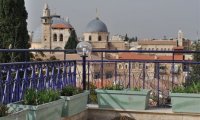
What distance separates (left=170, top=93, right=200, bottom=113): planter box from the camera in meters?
5.95

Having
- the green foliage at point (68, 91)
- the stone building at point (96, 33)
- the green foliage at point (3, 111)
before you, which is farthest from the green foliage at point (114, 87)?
the stone building at point (96, 33)

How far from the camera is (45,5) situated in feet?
285

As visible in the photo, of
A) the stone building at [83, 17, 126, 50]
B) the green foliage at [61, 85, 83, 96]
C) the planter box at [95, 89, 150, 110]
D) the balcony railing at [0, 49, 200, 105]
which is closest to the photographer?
the balcony railing at [0, 49, 200, 105]

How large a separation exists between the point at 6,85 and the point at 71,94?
46.2 inches

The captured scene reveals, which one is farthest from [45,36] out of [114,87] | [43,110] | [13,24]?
[43,110]

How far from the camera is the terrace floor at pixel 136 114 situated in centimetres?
611

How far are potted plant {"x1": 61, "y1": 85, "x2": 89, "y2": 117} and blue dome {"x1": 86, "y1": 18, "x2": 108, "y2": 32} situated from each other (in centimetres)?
8055

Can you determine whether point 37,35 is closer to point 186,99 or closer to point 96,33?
point 96,33

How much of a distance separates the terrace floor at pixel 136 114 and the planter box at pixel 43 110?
2.96ft

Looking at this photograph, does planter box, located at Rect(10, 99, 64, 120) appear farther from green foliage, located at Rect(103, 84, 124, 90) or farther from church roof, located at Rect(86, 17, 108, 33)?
church roof, located at Rect(86, 17, 108, 33)

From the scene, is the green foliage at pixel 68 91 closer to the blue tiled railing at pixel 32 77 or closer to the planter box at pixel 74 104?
the planter box at pixel 74 104

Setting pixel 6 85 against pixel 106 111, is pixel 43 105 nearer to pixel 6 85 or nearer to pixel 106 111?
pixel 6 85

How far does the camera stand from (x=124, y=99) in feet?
20.9

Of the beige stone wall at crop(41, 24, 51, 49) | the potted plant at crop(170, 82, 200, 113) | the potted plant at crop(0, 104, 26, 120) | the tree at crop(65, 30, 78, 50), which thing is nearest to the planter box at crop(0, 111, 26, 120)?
the potted plant at crop(0, 104, 26, 120)
